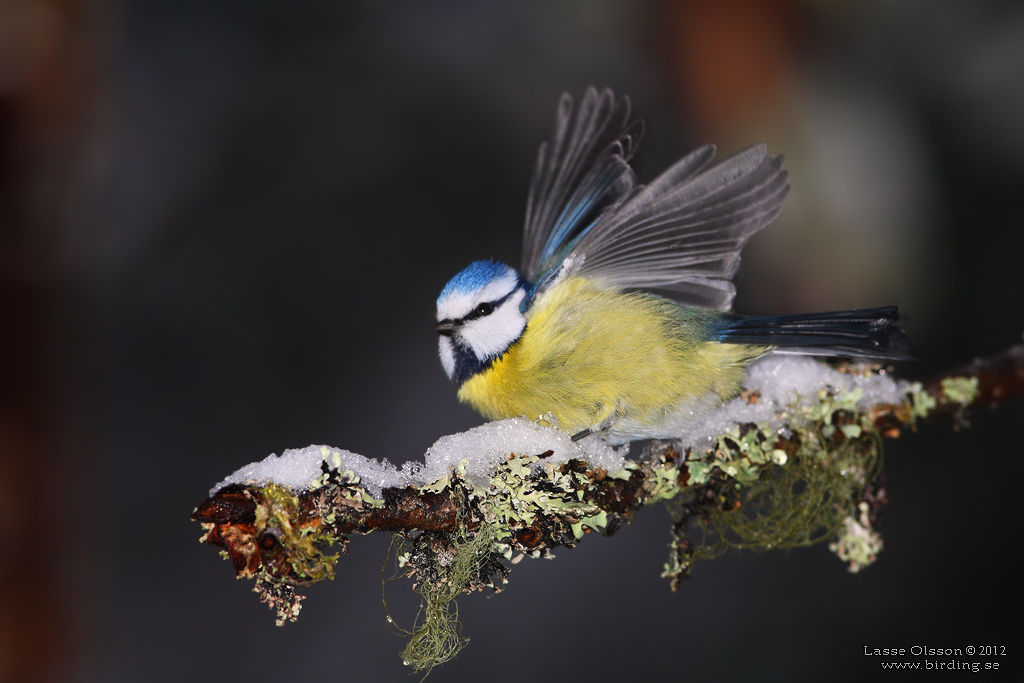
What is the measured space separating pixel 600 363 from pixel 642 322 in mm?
98

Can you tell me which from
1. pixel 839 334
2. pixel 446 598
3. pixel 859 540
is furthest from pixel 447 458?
pixel 859 540

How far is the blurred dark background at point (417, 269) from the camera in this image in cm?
163

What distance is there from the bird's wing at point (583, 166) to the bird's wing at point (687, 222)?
15 cm

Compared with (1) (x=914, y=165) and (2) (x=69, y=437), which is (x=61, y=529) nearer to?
(2) (x=69, y=437)

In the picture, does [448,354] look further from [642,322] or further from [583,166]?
[583,166]

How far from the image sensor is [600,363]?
868mm

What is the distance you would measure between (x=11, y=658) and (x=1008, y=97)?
2847mm

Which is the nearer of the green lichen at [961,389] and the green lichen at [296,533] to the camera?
the green lichen at [296,533]

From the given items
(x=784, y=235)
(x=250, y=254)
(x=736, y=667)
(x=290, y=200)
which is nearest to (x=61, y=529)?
(x=250, y=254)

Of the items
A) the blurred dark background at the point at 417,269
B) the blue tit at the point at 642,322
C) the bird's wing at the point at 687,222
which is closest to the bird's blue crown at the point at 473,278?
the blue tit at the point at 642,322

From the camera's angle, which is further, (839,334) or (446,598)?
(839,334)

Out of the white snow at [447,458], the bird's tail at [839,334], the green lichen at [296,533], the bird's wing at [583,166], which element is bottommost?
the green lichen at [296,533]

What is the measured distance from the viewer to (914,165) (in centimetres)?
183

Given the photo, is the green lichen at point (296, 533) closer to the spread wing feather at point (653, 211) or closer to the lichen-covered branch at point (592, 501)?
the lichen-covered branch at point (592, 501)
